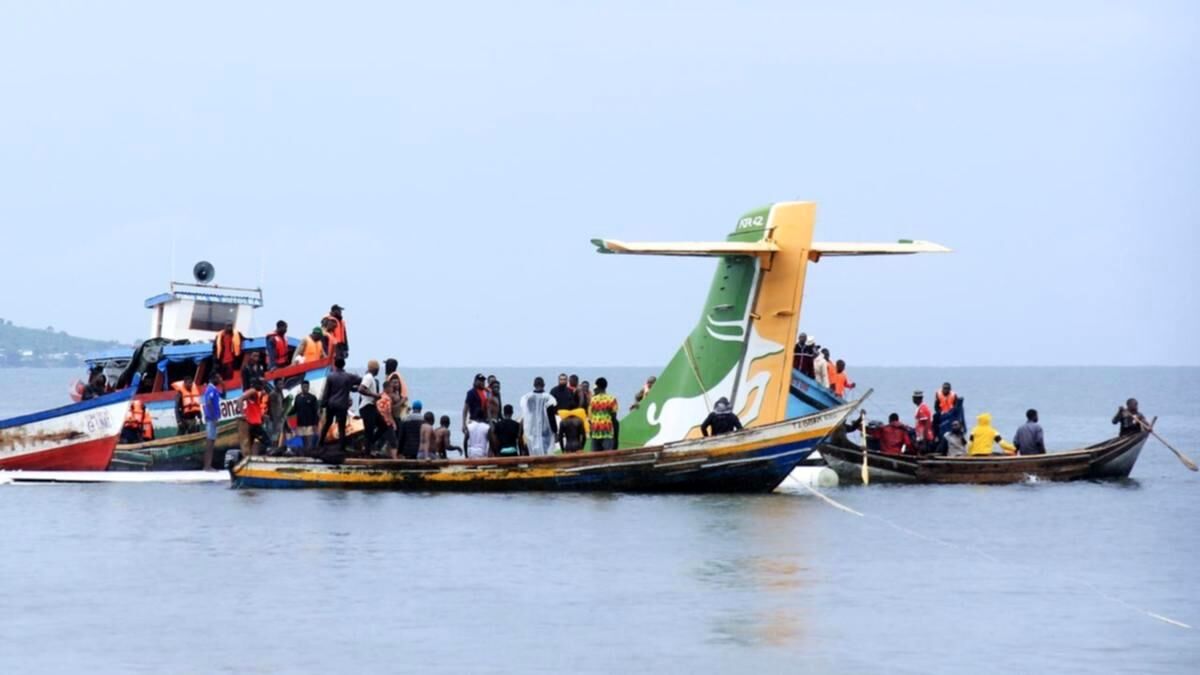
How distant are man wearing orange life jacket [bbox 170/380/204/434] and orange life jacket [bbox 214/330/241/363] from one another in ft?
2.38

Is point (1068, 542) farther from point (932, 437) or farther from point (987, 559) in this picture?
point (932, 437)

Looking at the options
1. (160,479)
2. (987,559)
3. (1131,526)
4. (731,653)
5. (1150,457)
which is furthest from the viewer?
(1150,457)

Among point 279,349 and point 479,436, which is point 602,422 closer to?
point 479,436

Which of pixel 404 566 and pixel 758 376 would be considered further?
pixel 758 376

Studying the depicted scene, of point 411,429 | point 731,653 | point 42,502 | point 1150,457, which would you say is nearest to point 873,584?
point 731,653

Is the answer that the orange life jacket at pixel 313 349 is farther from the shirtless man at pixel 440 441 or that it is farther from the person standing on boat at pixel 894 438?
the person standing on boat at pixel 894 438

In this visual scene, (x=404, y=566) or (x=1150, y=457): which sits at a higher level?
(x=1150, y=457)

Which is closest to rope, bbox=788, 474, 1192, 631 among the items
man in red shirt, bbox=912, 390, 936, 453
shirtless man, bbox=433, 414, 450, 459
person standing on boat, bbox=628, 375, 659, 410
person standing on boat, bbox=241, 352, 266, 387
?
person standing on boat, bbox=628, 375, 659, 410

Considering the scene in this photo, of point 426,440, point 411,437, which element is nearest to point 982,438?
point 426,440

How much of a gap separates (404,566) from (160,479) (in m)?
11.7

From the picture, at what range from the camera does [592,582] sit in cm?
2242

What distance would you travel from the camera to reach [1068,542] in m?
27.2

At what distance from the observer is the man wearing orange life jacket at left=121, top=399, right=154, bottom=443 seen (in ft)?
120

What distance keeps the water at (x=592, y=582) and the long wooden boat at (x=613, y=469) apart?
1.06 ft
